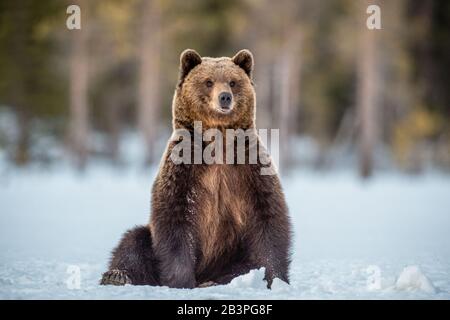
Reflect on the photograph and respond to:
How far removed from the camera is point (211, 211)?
5.61 metres

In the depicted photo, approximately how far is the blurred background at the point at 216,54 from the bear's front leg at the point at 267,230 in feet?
43.5

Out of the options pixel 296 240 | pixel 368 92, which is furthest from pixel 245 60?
Answer: pixel 368 92

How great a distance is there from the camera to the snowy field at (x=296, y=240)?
224 inches

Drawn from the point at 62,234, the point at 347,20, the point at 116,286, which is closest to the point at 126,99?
the point at 347,20

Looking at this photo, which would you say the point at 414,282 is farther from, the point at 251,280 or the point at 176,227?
the point at 176,227

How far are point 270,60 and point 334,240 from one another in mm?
16062

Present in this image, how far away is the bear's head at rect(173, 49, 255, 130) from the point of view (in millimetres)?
5523

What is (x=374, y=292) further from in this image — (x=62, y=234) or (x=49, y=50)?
(x=49, y=50)

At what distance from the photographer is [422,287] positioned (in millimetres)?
5754

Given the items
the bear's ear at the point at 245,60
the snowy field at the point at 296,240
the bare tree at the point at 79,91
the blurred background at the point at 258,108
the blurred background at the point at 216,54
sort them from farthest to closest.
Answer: the bare tree at the point at 79,91 < the blurred background at the point at 216,54 < the blurred background at the point at 258,108 < the bear's ear at the point at 245,60 < the snowy field at the point at 296,240

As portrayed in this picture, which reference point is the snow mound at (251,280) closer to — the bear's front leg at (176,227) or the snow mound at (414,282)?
the bear's front leg at (176,227)

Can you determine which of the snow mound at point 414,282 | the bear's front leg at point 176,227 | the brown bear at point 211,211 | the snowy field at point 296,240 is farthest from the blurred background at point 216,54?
the snow mound at point 414,282

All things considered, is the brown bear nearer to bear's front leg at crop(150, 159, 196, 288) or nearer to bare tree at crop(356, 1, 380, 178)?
bear's front leg at crop(150, 159, 196, 288)
